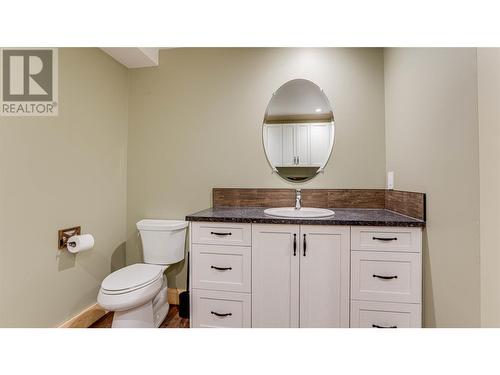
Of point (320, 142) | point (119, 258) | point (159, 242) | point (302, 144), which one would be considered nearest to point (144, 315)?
point (159, 242)

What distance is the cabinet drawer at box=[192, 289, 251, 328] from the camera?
62.9 inches

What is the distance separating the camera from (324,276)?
1.52 meters

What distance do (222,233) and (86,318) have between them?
1.37 m

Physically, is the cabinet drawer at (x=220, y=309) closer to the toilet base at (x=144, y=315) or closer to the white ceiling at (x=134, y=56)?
the toilet base at (x=144, y=315)

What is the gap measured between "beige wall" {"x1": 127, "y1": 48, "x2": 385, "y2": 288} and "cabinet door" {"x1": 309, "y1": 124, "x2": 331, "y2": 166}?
0.27ft

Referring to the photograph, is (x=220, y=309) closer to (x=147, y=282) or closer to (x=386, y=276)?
(x=147, y=282)

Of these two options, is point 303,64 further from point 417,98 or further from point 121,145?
point 121,145

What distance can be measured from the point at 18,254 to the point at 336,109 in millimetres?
2495

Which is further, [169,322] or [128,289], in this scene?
[169,322]

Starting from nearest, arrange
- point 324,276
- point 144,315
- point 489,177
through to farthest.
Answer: point 489,177 < point 324,276 < point 144,315

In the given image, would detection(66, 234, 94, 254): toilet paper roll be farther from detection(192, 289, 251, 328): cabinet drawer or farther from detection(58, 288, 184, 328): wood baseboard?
detection(192, 289, 251, 328): cabinet drawer
